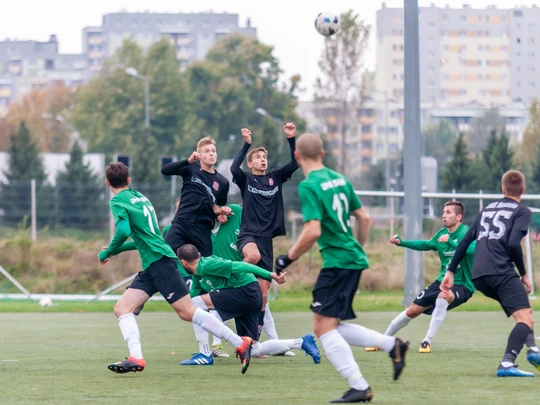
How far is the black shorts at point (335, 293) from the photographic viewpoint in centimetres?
728

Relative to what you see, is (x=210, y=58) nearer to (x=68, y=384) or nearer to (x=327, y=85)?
(x=327, y=85)

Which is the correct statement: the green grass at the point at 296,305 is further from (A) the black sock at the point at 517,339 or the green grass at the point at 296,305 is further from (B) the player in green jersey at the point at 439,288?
(A) the black sock at the point at 517,339

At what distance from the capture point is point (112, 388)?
8.14 m

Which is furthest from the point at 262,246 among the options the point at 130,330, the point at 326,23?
the point at 326,23

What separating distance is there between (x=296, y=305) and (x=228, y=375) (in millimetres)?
11091

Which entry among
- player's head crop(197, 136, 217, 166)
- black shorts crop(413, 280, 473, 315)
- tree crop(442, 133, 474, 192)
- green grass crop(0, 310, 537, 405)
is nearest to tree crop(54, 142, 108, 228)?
green grass crop(0, 310, 537, 405)

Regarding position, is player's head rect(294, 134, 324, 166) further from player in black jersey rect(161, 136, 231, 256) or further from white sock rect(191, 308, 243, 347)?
player in black jersey rect(161, 136, 231, 256)

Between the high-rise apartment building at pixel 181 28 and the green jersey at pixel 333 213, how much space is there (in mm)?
166776

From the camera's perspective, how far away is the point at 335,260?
7.32 m

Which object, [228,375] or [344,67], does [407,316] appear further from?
[344,67]

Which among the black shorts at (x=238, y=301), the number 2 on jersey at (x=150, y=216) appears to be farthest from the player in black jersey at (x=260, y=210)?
the number 2 on jersey at (x=150, y=216)

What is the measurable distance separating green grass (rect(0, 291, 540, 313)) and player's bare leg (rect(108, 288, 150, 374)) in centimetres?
1014

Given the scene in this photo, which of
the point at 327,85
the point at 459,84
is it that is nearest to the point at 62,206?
the point at 327,85

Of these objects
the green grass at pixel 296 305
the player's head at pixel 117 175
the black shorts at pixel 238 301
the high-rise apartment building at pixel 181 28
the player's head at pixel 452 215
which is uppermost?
the high-rise apartment building at pixel 181 28
